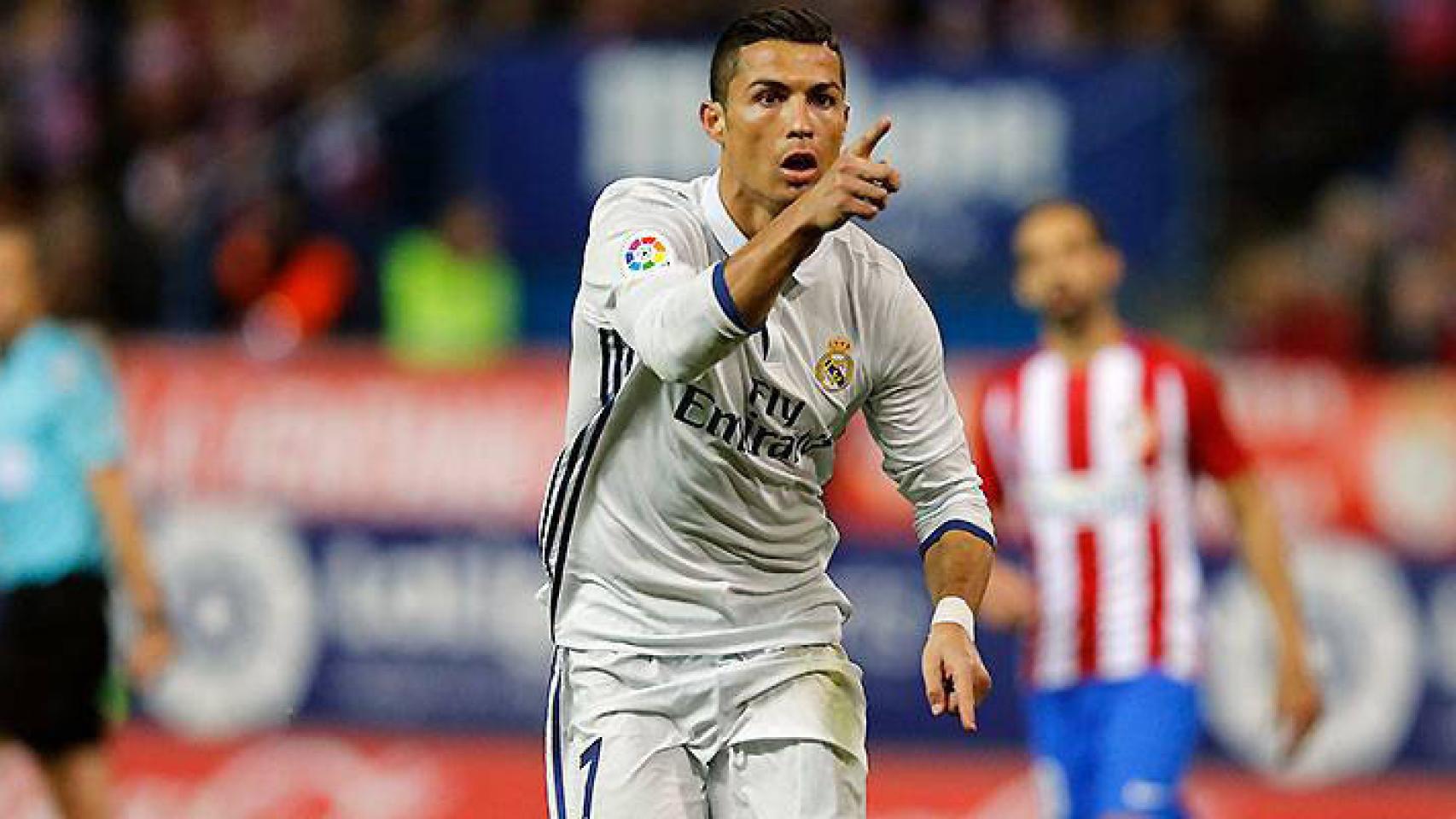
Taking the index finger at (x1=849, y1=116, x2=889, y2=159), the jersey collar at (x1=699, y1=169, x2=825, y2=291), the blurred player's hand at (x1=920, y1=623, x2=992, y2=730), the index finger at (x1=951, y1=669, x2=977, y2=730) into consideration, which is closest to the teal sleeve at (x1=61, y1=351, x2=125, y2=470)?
the jersey collar at (x1=699, y1=169, x2=825, y2=291)

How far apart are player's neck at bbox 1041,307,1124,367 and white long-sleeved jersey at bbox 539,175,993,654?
109 inches

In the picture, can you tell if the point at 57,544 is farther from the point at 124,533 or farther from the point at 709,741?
the point at 709,741

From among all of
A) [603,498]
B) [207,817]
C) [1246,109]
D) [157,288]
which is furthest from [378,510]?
[1246,109]

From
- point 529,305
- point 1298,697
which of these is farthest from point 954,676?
point 529,305

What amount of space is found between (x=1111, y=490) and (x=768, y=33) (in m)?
3.34

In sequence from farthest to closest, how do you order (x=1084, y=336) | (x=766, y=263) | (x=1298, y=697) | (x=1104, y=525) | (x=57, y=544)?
(x=57, y=544) < (x=1084, y=336) < (x=1104, y=525) < (x=1298, y=697) < (x=766, y=263)

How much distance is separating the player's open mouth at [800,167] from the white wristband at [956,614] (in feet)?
2.92

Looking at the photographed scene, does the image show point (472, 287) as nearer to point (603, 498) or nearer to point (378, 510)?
point (378, 510)

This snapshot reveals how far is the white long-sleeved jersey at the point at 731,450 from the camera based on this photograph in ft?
17.8

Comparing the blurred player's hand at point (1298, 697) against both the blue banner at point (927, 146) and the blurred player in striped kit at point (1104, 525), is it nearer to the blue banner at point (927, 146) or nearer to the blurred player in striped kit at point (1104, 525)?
the blurred player in striped kit at point (1104, 525)

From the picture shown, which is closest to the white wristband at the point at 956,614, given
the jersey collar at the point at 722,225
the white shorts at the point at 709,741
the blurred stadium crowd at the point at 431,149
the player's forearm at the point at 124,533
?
the white shorts at the point at 709,741

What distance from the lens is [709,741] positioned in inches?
216

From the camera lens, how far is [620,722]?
5.45m

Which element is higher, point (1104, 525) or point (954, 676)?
point (954, 676)
